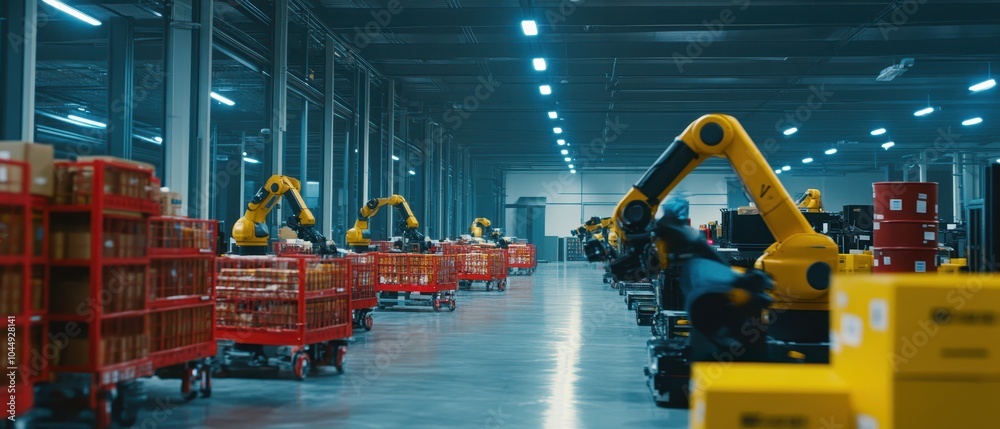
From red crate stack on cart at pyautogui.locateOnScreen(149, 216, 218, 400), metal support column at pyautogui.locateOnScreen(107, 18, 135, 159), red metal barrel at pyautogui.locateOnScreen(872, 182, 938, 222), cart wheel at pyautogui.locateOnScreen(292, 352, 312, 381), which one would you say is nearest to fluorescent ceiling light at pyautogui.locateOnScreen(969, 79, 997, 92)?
red metal barrel at pyautogui.locateOnScreen(872, 182, 938, 222)

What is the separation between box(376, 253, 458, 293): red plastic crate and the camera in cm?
1881

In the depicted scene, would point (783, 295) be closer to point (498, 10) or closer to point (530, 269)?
point (498, 10)

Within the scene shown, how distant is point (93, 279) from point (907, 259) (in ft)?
29.9

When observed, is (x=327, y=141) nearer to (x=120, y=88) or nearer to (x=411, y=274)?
(x=411, y=274)

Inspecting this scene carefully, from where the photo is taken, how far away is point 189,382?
8109mm

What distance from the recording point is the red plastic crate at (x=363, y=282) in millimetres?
14218

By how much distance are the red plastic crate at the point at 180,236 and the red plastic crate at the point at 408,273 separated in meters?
10.3

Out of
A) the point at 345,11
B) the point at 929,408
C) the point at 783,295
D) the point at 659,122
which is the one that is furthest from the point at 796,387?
the point at 659,122

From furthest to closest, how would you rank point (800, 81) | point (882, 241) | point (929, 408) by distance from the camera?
1. point (800, 81)
2. point (882, 241)
3. point (929, 408)

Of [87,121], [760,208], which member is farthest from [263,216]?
[87,121]

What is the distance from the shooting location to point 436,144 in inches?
1400

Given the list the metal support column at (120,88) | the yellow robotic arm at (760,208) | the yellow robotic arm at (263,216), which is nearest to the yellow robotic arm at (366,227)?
the yellow robotic arm at (263,216)

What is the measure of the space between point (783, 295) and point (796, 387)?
5044mm

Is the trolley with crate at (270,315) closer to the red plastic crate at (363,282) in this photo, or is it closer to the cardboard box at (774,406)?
the red plastic crate at (363,282)
